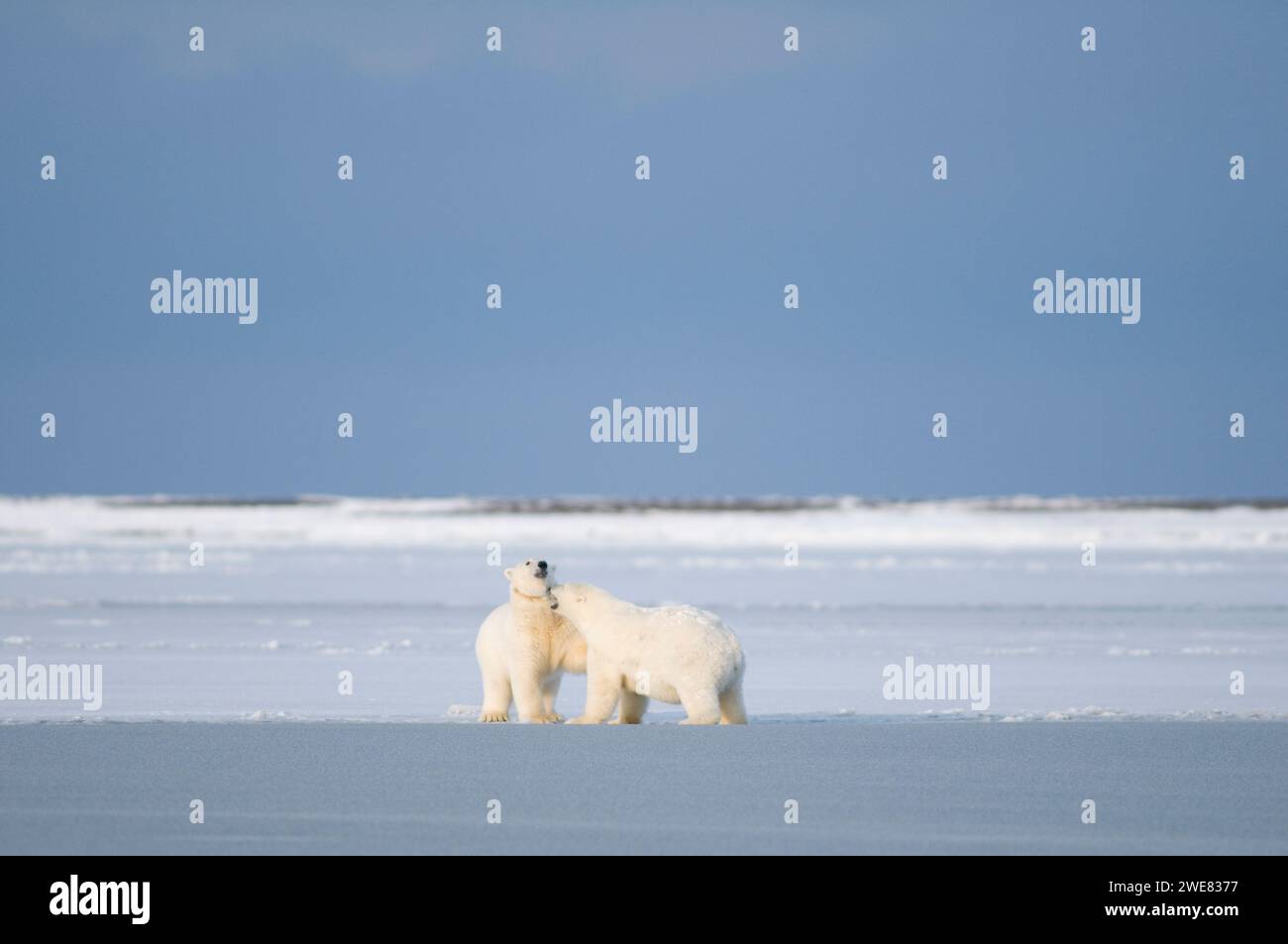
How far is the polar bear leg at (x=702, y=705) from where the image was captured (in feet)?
32.1

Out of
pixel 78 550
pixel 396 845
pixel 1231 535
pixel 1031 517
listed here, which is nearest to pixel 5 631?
pixel 396 845

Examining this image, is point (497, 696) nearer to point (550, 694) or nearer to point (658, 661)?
point (550, 694)

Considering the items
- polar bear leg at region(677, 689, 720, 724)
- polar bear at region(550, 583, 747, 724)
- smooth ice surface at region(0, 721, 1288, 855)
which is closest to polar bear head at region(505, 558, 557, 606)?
polar bear at region(550, 583, 747, 724)

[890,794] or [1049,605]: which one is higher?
[1049,605]

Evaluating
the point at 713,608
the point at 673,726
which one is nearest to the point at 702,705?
the point at 673,726

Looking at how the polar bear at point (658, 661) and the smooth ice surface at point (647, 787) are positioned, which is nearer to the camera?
the smooth ice surface at point (647, 787)

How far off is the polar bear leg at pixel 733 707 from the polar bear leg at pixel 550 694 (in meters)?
1.05

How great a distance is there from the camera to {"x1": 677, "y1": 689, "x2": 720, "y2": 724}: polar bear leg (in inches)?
386

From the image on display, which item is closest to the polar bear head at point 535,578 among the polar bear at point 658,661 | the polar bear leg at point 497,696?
the polar bear at point 658,661

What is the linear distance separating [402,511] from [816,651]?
4834 centimetres

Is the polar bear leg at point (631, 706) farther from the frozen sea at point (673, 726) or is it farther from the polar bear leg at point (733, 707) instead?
the polar bear leg at point (733, 707)

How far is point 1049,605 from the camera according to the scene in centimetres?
2094

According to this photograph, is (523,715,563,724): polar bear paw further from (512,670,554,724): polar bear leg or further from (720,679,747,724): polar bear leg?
(720,679,747,724): polar bear leg

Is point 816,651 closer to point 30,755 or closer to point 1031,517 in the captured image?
point 30,755
